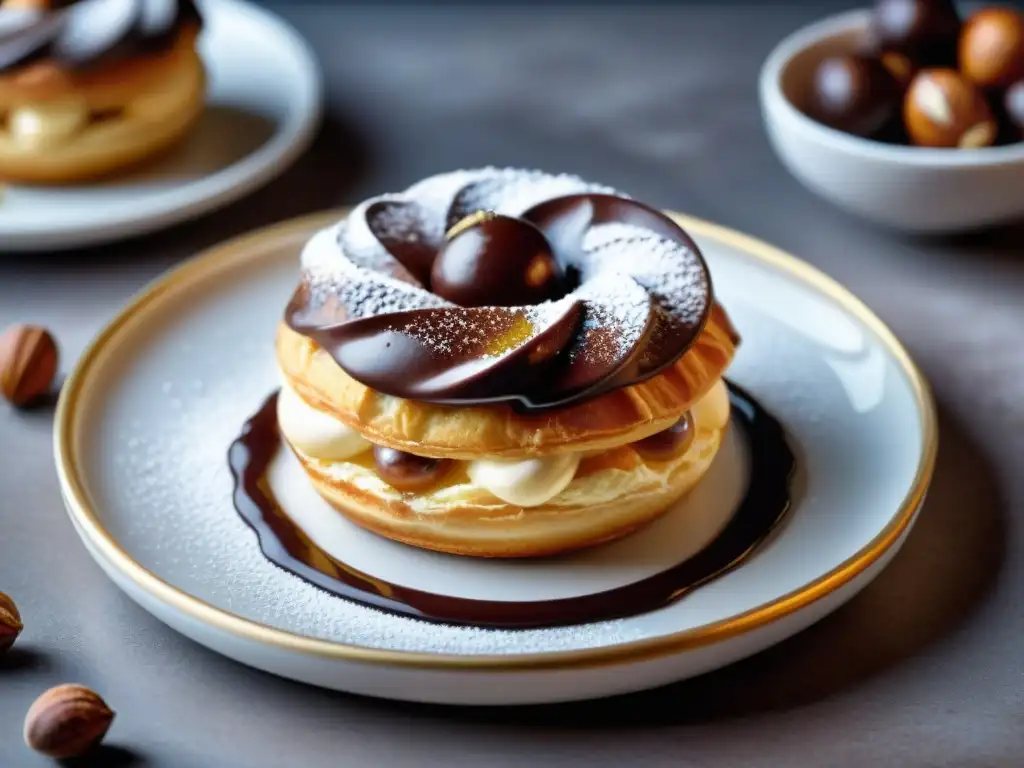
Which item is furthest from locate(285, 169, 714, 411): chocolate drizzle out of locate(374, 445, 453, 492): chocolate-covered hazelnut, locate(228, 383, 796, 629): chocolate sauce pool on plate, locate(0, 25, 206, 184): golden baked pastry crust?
locate(0, 25, 206, 184): golden baked pastry crust

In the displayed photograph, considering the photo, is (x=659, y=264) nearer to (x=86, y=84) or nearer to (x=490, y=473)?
(x=490, y=473)

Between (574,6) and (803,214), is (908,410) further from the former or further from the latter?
(574,6)

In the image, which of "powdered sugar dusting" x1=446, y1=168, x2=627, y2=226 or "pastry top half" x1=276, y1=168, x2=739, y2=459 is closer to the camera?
"pastry top half" x1=276, y1=168, x2=739, y2=459

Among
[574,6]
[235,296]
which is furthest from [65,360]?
[574,6]

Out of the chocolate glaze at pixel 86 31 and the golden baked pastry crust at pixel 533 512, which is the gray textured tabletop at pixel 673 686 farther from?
the chocolate glaze at pixel 86 31

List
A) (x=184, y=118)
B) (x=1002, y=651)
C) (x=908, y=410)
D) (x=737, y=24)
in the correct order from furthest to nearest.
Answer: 1. (x=737, y=24)
2. (x=184, y=118)
3. (x=908, y=410)
4. (x=1002, y=651)

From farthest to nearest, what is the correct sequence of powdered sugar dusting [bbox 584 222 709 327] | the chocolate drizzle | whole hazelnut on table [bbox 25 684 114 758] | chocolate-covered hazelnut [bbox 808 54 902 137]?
chocolate-covered hazelnut [bbox 808 54 902 137] → powdered sugar dusting [bbox 584 222 709 327] → the chocolate drizzle → whole hazelnut on table [bbox 25 684 114 758]

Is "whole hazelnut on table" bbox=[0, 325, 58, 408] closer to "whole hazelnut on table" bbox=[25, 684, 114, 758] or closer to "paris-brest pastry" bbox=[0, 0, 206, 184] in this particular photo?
"paris-brest pastry" bbox=[0, 0, 206, 184]

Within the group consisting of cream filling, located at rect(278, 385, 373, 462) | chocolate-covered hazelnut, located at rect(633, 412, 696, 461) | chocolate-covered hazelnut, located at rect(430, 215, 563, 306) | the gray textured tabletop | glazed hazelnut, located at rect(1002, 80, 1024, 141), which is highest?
chocolate-covered hazelnut, located at rect(430, 215, 563, 306)
